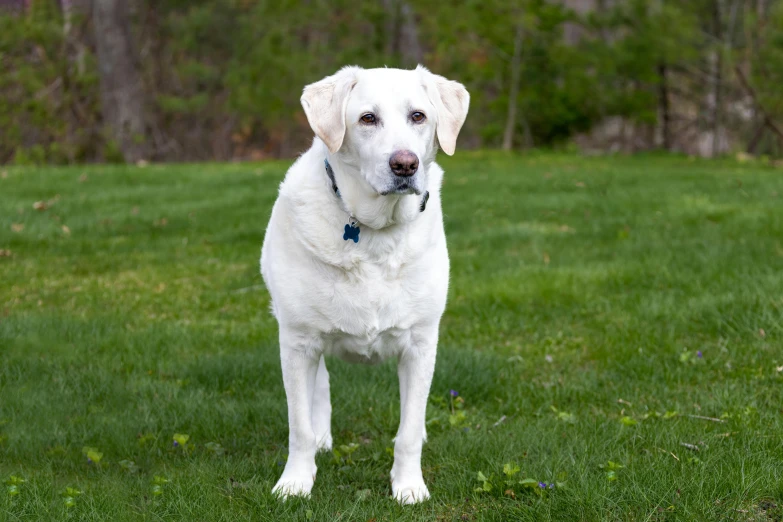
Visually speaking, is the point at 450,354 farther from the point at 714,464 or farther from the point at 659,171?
the point at 659,171

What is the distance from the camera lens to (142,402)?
423 centimetres

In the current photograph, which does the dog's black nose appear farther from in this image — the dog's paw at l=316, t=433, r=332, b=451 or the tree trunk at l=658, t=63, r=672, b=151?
the tree trunk at l=658, t=63, r=672, b=151

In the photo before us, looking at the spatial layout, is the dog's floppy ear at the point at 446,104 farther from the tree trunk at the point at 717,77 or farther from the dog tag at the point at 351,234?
the tree trunk at the point at 717,77

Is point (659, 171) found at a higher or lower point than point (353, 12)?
lower

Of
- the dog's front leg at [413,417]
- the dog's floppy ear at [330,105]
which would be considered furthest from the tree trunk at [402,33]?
the dog's front leg at [413,417]

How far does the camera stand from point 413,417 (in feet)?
11.0

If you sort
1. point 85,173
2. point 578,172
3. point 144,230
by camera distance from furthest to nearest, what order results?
1. point 578,172
2. point 85,173
3. point 144,230

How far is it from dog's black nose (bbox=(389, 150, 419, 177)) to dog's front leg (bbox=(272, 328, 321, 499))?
30.1 inches

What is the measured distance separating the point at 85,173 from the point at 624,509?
34.9 ft

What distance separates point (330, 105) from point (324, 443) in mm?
1490

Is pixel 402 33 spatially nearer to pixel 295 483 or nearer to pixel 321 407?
pixel 321 407

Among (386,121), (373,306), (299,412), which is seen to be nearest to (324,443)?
(299,412)

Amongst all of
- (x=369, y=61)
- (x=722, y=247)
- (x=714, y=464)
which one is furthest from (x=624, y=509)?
(x=369, y=61)

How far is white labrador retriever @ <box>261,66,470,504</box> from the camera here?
3203 millimetres
